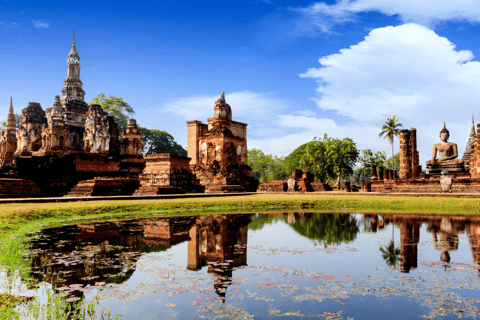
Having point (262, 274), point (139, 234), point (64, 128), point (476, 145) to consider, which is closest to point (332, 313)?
point (262, 274)

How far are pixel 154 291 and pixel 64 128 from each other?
81.5 feet

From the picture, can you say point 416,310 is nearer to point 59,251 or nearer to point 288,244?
point 288,244

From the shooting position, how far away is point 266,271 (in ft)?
18.1

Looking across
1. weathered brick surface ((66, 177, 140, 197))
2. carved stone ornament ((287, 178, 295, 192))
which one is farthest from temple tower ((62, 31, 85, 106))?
carved stone ornament ((287, 178, 295, 192))

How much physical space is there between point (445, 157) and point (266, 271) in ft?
91.3

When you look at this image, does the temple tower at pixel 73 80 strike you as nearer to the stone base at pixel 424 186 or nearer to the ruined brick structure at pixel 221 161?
the ruined brick structure at pixel 221 161

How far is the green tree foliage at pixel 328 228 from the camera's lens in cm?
842

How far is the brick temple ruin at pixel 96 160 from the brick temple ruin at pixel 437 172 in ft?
36.5

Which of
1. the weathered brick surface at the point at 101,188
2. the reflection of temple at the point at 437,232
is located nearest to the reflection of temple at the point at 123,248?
the reflection of temple at the point at 437,232

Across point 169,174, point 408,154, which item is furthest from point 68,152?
point 408,154

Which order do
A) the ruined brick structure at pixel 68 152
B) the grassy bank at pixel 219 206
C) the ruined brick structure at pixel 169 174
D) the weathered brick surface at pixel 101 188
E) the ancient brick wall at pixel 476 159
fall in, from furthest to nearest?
the ancient brick wall at pixel 476 159
the ruined brick structure at pixel 169 174
the ruined brick structure at pixel 68 152
the weathered brick surface at pixel 101 188
the grassy bank at pixel 219 206

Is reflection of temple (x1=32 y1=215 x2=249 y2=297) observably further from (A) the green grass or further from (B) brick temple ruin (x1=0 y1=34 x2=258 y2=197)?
(B) brick temple ruin (x1=0 y1=34 x2=258 y2=197)

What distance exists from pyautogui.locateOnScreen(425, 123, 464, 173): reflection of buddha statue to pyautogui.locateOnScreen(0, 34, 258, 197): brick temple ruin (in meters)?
14.7

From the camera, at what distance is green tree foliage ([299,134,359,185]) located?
4978 centimetres
